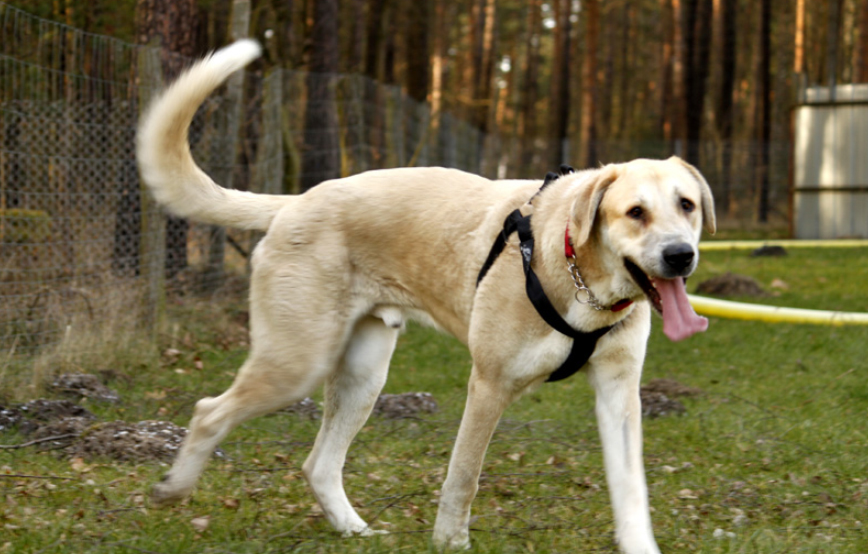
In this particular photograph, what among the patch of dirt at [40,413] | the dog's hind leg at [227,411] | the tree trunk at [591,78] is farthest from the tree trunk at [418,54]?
the dog's hind leg at [227,411]

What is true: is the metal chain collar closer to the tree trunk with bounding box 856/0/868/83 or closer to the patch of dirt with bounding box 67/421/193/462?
the patch of dirt with bounding box 67/421/193/462

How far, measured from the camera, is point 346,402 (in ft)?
13.6

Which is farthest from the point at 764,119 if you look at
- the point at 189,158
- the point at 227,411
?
the point at 227,411

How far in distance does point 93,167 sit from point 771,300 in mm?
7372

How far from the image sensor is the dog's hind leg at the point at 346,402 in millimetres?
4098

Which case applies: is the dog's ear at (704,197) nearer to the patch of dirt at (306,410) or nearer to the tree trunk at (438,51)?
the patch of dirt at (306,410)

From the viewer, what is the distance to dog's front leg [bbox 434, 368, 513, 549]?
3617 mm

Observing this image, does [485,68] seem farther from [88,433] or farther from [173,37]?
[88,433]

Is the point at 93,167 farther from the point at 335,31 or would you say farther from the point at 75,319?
the point at 335,31

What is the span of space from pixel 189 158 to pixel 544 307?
5.67 ft

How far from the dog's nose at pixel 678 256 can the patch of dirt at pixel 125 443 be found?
9.19ft

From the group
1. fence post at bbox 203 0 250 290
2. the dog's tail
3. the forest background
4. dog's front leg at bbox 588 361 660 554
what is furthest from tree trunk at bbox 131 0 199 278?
dog's front leg at bbox 588 361 660 554

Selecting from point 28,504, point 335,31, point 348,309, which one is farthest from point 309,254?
point 335,31

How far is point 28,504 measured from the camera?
3.98m
